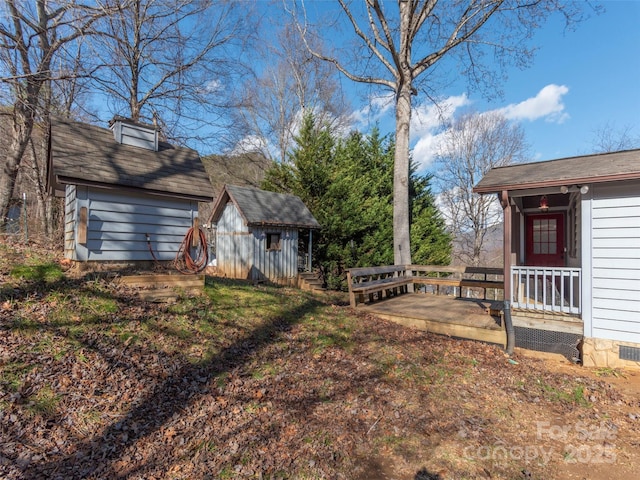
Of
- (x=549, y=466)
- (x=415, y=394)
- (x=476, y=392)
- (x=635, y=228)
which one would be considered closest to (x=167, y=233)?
(x=415, y=394)

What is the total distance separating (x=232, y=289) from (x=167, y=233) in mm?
1989

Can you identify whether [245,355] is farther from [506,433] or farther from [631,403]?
[631,403]

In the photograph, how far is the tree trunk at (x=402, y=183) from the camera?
11438 mm

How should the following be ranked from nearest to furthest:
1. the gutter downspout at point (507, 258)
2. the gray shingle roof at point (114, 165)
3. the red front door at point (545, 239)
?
the gray shingle roof at point (114, 165) < the gutter downspout at point (507, 258) < the red front door at point (545, 239)

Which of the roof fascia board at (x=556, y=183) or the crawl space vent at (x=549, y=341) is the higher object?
the roof fascia board at (x=556, y=183)

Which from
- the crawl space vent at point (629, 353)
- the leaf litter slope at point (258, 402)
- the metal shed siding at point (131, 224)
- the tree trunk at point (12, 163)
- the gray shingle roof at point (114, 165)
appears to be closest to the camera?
the leaf litter slope at point (258, 402)

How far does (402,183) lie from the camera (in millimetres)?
11625

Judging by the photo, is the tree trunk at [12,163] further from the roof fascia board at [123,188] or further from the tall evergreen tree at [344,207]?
the tall evergreen tree at [344,207]

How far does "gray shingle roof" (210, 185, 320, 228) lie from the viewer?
507 inches

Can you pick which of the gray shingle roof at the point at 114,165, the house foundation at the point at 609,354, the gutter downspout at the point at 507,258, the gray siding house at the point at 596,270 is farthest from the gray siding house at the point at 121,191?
the house foundation at the point at 609,354

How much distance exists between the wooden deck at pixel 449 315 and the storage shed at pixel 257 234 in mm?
5426

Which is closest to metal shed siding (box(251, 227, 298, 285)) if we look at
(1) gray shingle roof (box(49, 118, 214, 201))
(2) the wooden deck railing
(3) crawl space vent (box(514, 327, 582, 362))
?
(2) the wooden deck railing

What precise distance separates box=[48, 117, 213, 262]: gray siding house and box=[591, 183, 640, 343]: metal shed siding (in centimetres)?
807

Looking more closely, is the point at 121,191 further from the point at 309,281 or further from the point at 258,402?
the point at 309,281
